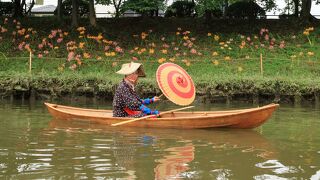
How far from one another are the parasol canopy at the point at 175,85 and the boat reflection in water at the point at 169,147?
0.69 meters

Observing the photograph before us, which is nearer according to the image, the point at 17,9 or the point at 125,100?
the point at 125,100

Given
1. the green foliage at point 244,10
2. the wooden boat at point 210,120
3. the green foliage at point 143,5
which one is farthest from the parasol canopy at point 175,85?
the green foliage at point 244,10

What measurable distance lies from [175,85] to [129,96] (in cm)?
100

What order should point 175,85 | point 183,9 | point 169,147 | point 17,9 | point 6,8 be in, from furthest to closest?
point 183,9 → point 6,8 → point 17,9 → point 175,85 → point 169,147

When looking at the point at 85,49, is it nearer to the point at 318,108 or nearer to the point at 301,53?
the point at 301,53

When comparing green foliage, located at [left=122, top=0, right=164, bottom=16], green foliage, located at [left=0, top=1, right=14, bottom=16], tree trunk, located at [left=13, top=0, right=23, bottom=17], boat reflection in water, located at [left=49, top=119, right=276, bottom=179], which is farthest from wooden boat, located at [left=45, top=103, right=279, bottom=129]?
green foliage, located at [left=0, top=1, right=14, bottom=16]

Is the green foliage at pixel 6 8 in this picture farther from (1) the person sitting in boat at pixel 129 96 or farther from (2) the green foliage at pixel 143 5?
(1) the person sitting in boat at pixel 129 96

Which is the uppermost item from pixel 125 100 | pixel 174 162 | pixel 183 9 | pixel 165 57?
pixel 183 9

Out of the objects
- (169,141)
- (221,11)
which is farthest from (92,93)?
(221,11)

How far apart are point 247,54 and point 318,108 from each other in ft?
24.7

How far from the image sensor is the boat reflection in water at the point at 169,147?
7637mm

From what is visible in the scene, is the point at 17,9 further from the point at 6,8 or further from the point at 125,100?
the point at 125,100

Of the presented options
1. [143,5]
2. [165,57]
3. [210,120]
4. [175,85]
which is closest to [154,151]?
[210,120]

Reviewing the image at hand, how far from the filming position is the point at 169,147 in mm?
9398
